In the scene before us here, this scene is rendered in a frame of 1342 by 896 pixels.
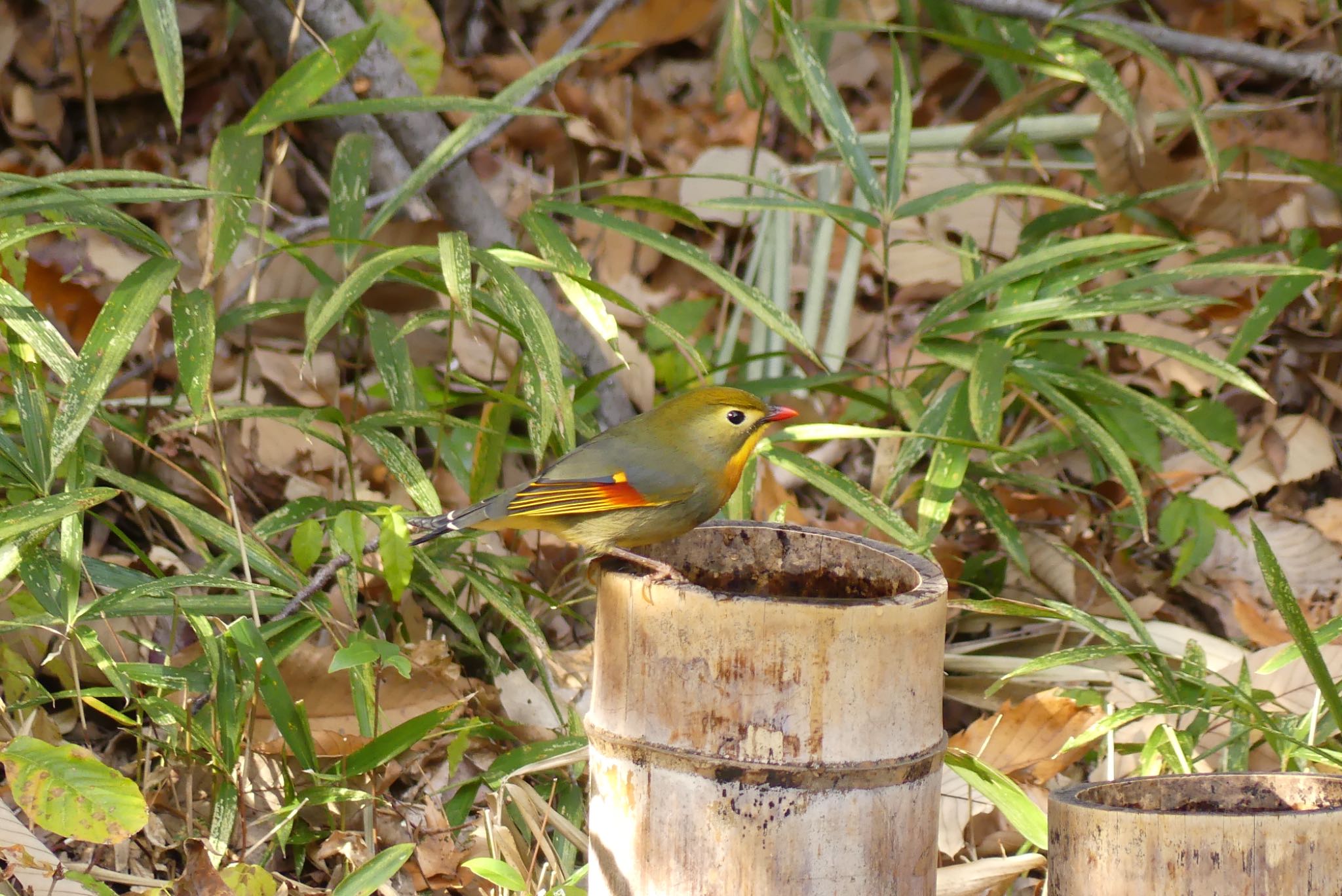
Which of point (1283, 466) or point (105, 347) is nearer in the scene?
point (105, 347)

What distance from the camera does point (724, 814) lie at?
7.00 ft

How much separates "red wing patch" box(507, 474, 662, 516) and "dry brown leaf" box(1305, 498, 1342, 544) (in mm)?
3147

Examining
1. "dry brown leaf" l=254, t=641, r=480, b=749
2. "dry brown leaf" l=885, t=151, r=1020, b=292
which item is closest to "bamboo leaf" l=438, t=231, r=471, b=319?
"dry brown leaf" l=254, t=641, r=480, b=749

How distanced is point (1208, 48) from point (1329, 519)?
174cm

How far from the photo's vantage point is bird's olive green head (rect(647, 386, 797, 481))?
328 centimetres

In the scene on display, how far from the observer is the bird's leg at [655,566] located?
2.27 m

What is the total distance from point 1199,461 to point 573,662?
2957 mm

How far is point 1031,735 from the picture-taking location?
356 cm

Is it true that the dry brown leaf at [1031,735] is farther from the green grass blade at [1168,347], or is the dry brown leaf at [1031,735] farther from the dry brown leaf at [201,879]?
the dry brown leaf at [201,879]

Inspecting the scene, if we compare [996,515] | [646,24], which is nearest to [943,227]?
[646,24]

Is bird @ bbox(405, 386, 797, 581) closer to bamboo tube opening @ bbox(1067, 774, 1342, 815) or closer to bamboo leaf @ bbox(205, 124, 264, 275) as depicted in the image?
bamboo leaf @ bbox(205, 124, 264, 275)

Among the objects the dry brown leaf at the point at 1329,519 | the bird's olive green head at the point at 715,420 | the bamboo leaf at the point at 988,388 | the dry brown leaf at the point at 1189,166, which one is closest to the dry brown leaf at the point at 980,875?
the bird's olive green head at the point at 715,420

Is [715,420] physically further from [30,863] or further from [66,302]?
[66,302]

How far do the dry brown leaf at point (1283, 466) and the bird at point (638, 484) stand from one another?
8.57ft
